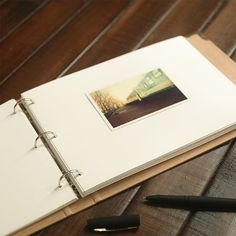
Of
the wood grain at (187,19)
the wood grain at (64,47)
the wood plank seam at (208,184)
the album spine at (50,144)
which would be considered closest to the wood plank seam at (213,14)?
the wood grain at (187,19)

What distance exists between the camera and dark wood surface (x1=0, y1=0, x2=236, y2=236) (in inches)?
26.0

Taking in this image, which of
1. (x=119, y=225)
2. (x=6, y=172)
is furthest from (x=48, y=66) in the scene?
(x=119, y=225)

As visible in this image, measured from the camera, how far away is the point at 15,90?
852mm

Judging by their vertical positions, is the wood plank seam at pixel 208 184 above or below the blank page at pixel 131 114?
below

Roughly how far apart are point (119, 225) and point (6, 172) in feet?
0.70

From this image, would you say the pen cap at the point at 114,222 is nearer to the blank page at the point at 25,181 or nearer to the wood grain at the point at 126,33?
the blank page at the point at 25,181

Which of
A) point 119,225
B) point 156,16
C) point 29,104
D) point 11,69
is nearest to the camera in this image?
point 119,225

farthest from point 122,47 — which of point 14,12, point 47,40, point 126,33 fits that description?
point 14,12

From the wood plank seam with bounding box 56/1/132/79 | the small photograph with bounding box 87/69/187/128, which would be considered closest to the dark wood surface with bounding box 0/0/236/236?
the wood plank seam with bounding box 56/1/132/79

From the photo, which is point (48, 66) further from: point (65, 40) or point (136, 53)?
point (136, 53)

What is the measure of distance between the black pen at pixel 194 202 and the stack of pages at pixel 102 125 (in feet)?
0.21

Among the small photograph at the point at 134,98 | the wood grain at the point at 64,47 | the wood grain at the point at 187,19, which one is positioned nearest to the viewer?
the small photograph at the point at 134,98

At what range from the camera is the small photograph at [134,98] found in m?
0.77

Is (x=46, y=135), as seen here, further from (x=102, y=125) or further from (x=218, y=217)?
Result: (x=218, y=217)
